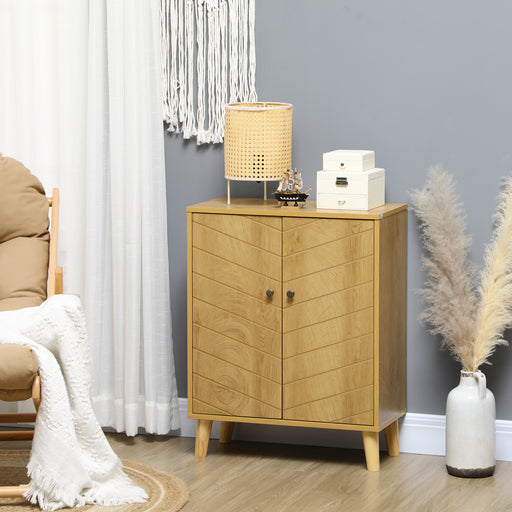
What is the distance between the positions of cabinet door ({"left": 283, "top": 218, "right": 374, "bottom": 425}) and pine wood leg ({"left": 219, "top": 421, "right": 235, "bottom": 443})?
357mm

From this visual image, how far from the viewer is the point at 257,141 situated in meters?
2.91

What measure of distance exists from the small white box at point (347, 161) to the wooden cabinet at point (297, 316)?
0.46 feet

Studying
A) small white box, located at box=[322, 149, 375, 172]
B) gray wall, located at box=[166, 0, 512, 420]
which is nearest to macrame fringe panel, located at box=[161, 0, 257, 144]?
gray wall, located at box=[166, 0, 512, 420]

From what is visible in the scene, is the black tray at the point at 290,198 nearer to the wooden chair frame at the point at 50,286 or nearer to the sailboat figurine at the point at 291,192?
the sailboat figurine at the point at 291,192

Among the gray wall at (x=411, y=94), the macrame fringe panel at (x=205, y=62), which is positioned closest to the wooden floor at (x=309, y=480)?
the gray wall at (x=411, y=94)

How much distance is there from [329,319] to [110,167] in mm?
906

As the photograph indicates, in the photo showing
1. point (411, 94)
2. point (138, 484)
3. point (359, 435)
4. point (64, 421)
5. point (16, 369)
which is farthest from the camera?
point (359, 435)

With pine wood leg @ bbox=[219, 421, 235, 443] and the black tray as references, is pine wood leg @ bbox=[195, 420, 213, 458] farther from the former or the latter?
the black tray

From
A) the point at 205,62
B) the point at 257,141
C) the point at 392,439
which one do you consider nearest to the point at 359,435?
the point at 392,439

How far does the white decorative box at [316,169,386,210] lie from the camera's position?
2797mm

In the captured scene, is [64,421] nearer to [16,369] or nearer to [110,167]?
[16,369]

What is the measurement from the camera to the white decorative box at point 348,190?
2.80 meters

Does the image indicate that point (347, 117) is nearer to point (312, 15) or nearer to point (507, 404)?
point (312, 15)

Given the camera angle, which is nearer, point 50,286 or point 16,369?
point 16,369
